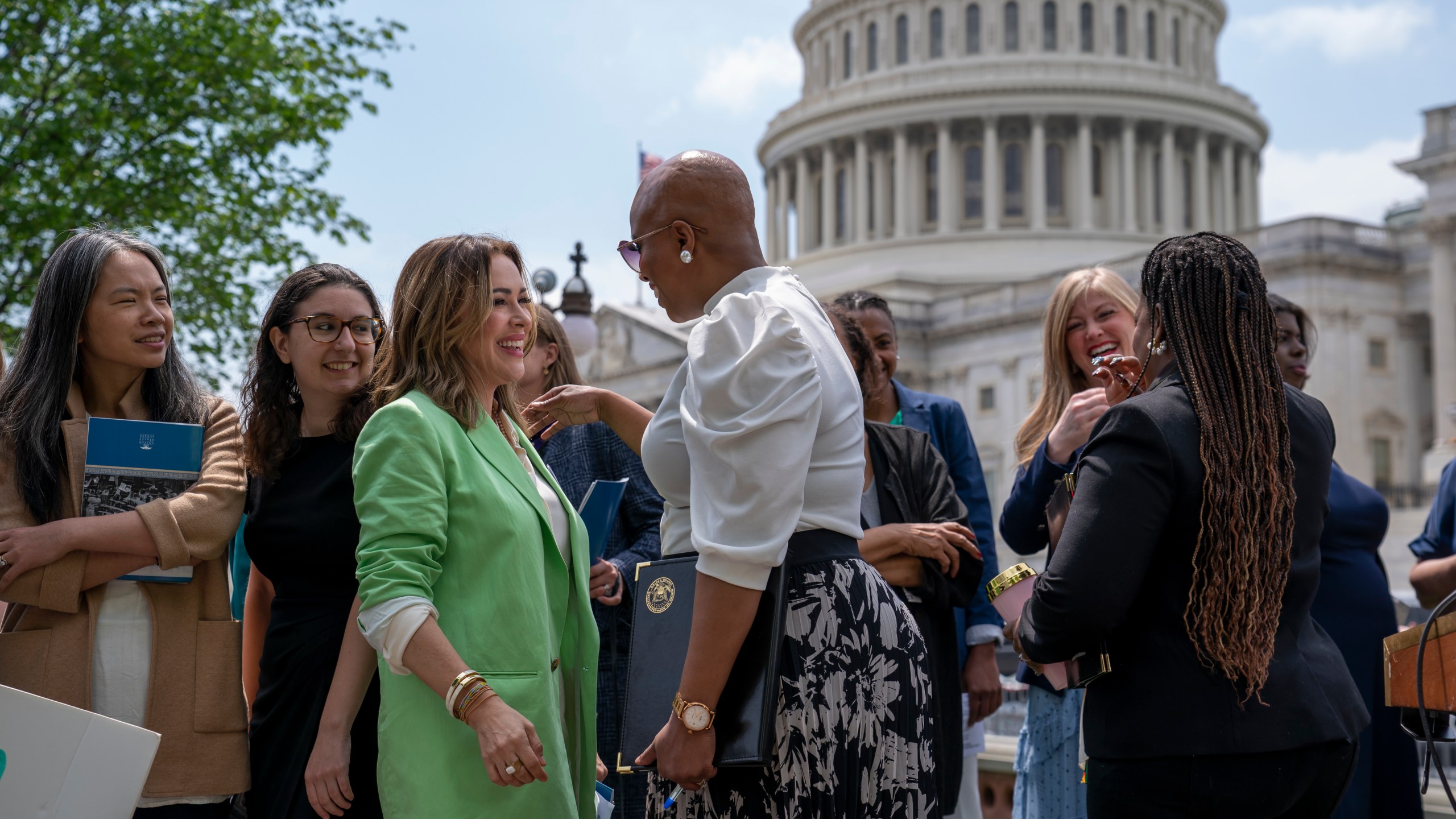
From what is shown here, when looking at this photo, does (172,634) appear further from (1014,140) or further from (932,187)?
(1014,140)

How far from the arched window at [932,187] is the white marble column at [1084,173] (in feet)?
19.5

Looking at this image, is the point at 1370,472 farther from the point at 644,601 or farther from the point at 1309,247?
the point at 644,601

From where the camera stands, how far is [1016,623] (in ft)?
10.7

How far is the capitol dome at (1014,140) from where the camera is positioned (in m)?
61.8

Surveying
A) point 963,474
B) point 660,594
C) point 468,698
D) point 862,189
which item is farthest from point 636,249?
point 862,189

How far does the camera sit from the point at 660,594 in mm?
2998

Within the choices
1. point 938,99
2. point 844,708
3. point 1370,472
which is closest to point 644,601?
point 844,708

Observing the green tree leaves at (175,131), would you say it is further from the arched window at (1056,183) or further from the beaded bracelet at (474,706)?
the arched window at (1056,183)

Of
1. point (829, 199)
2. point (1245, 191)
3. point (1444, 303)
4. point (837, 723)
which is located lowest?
point (837, 723)

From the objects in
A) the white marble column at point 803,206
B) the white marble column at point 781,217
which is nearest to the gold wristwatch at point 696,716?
the white marble column at point 803,206

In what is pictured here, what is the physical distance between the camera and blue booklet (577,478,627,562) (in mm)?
4047

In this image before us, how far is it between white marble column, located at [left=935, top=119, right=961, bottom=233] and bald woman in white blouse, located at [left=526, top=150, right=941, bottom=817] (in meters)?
60.6

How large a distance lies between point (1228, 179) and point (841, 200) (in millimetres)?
17418

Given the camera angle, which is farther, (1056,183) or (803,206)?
(803,206)
